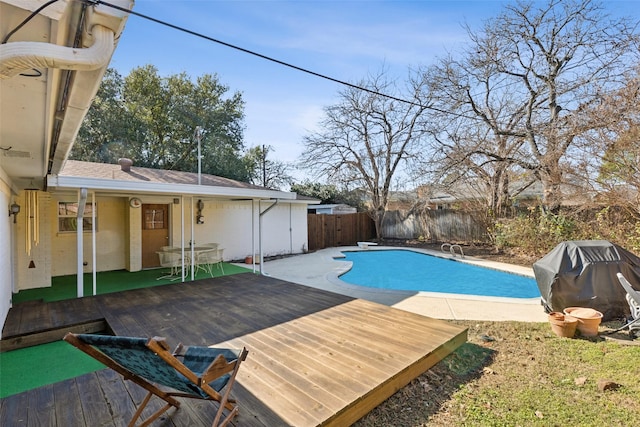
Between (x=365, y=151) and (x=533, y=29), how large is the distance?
911 cm

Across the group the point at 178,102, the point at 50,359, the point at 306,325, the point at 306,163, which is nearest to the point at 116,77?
the point at 178,102

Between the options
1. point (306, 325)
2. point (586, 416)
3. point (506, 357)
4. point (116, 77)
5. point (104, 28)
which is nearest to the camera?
point (104, 28)

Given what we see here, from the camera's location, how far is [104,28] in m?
1.70

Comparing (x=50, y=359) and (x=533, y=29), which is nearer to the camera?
(x=50, y=359)

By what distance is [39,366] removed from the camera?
3633mm

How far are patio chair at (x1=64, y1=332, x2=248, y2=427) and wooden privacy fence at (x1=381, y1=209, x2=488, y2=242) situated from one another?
1364cm

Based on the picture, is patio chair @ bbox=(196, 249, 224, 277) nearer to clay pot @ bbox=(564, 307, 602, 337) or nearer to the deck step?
the deck step

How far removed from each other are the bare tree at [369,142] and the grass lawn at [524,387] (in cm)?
1297

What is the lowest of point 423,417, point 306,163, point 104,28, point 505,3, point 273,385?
point 423,417

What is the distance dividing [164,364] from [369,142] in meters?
17.0

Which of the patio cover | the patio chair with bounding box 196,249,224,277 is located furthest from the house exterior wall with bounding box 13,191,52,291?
the patio cover

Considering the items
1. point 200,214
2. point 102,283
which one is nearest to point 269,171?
point 200,214

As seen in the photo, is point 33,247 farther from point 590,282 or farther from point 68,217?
point 590,282

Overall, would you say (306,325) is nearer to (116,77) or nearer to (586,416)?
(586,416)
